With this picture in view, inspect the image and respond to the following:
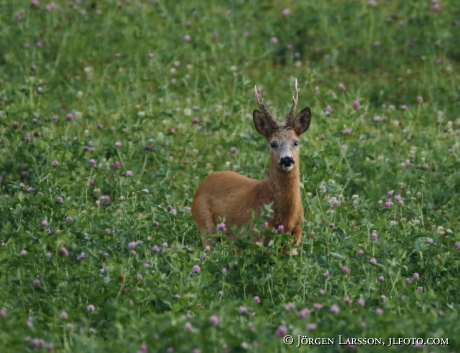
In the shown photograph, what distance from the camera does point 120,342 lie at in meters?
5.52

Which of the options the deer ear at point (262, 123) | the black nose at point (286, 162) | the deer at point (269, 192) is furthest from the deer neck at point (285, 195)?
the deer ear at point (262, 123)

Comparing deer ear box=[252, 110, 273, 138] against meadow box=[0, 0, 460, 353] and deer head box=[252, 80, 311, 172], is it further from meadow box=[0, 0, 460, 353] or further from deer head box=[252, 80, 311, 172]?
meadow box=[0, 0, 460, 353]

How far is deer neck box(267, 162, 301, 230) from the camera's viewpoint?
7.68 meters

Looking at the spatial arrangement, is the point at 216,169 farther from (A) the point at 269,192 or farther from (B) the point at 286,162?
(B) the point at 286,162

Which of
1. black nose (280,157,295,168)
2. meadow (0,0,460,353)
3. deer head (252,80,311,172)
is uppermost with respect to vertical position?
deer head (252,80,311,172)

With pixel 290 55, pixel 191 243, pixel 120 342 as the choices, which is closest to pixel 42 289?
pixel 120 342

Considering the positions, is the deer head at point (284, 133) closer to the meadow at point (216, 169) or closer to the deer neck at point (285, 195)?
the deer neck at point (285, 195)

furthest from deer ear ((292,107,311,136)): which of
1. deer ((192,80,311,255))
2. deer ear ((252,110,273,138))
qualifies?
deer ear ((252,110,273,138))

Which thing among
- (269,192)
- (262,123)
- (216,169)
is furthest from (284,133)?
(216,169)

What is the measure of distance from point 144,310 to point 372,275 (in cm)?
158

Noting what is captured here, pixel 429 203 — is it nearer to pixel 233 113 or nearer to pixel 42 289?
pixel 233 113

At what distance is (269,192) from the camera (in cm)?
779

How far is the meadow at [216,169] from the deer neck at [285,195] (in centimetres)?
19

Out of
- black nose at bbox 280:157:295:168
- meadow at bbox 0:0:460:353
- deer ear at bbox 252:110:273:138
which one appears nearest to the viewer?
meadow at bbox 0:0:460:353
